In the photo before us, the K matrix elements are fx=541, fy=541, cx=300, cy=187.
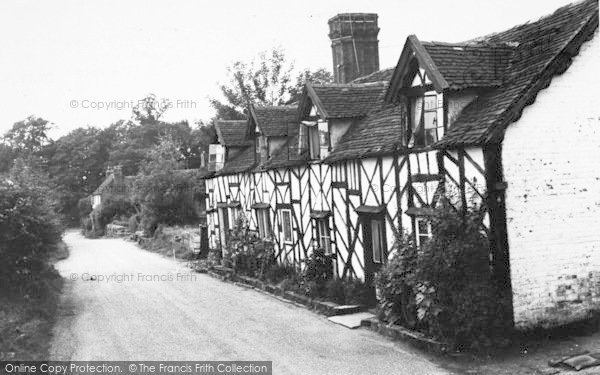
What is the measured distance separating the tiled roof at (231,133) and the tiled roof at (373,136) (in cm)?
1089

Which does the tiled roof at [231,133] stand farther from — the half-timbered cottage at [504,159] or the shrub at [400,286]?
the shrub at [400,286]

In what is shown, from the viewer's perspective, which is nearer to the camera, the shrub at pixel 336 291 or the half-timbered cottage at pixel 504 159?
the half-timbered cottage at pixel 504 159

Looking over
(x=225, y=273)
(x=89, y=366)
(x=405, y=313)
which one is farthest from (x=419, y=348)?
(x=225, y=273)

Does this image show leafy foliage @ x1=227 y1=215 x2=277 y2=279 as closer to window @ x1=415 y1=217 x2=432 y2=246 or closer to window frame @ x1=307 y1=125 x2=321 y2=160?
window frame @ x1=307 y1=125 x2=321 y2=160

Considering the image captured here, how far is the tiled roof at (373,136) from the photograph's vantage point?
13.2 m

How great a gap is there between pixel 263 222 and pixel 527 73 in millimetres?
12824

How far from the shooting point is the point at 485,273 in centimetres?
990

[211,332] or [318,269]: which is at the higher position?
[318,269]

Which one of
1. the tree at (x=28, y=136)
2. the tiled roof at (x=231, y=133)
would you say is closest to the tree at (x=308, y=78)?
the tiled roof at (x=231, y=133)

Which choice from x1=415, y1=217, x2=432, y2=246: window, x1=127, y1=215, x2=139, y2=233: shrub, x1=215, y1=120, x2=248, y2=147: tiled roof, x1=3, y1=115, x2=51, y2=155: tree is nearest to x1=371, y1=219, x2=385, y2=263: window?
x1=415, y1=217, x2=432, y2=246: window

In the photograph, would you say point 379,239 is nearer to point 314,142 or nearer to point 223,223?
point 314,142

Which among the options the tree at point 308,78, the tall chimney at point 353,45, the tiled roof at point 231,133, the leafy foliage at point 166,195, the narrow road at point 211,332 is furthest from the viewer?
the tree at point 308,78

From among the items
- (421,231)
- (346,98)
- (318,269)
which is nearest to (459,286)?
(421,231)

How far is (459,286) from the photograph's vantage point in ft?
32.3
